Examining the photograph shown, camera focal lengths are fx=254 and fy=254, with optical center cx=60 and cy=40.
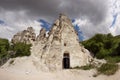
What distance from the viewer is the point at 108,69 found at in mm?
35656

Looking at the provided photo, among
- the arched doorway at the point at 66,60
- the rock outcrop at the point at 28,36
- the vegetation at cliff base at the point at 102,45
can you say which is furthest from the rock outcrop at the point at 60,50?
the rock outcrop at the point at 28,36

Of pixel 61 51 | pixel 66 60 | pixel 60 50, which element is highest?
pixel 60 50

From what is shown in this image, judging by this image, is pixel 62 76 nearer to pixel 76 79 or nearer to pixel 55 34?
pixel 76 79

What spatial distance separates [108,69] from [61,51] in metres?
9.73

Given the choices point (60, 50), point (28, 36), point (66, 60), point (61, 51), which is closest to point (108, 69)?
point (61, 51)

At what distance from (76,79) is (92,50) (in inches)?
786

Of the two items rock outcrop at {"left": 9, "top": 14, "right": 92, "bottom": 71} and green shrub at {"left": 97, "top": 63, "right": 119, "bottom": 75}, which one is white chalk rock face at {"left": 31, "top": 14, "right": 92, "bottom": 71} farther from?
green shrub at {"left": 97, "top": 63, "right": 119, "bottom": 75}

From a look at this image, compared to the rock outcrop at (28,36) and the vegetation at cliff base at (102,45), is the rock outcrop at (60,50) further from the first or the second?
the rock outcrop at (28,36)

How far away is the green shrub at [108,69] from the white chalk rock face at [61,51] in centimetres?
643

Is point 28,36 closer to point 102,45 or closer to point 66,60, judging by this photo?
point 102,45

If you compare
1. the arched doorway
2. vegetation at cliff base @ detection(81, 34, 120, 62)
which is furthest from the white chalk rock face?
vegetation at cliff base @ detection(81, 34, 120, 62)

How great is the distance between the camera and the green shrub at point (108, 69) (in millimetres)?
34831

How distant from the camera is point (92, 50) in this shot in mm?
54219

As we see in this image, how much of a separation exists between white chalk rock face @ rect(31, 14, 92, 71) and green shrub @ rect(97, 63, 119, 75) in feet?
21.1
